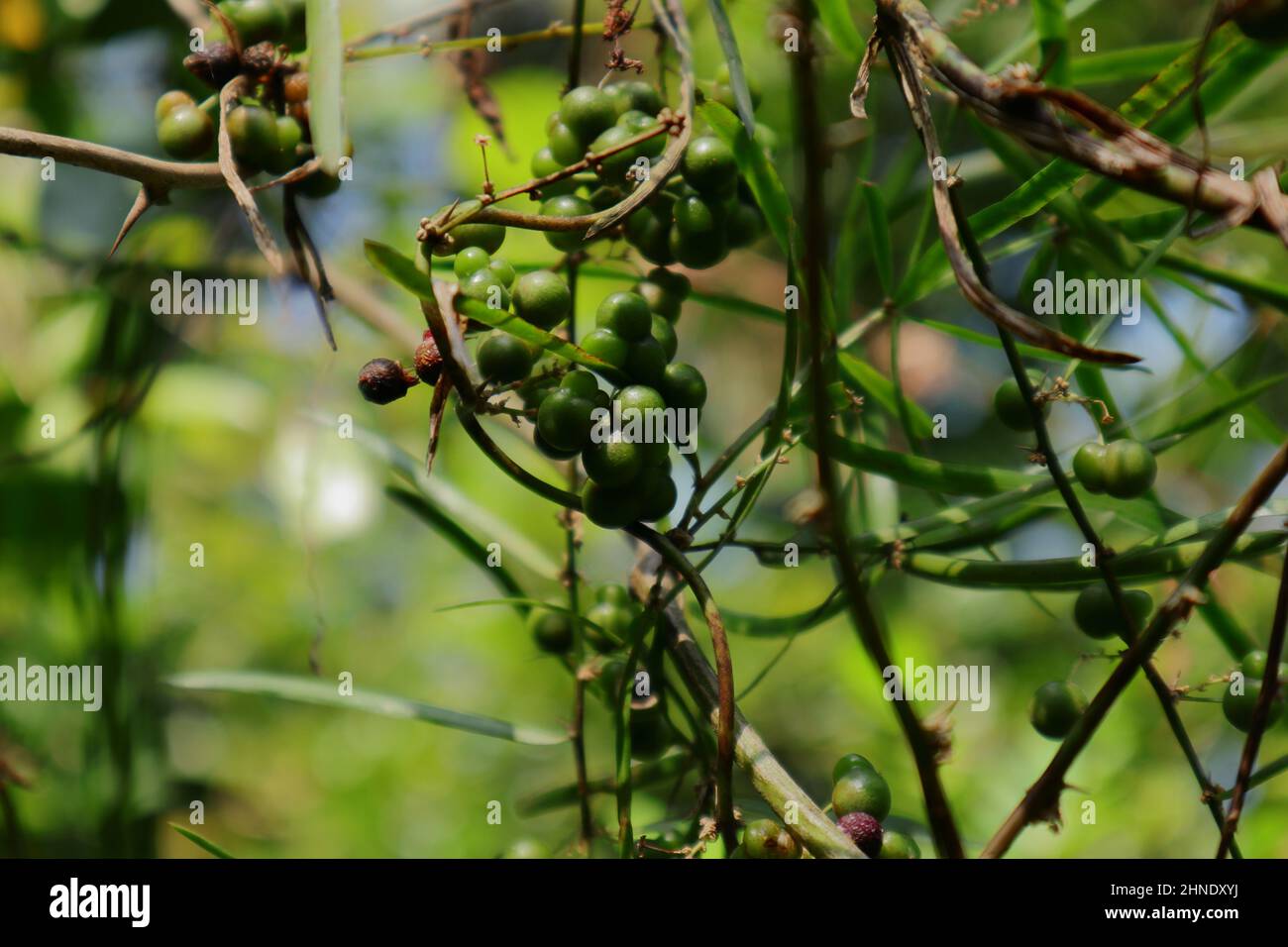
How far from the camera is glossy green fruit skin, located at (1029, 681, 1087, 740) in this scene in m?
0.63

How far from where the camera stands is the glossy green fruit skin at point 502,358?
54 cm

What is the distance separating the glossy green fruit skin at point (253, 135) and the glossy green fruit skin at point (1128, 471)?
50 centimetres

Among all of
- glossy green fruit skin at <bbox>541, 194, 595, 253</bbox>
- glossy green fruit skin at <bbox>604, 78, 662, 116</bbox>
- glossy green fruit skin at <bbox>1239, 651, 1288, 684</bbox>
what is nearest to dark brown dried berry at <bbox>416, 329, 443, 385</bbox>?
glossy green fruit skin at <bbox>541, 194, 595, 253</bbox>

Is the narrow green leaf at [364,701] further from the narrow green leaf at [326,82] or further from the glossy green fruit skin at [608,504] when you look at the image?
the narrow green leaf at [326,82]

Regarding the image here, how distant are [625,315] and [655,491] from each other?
92mm

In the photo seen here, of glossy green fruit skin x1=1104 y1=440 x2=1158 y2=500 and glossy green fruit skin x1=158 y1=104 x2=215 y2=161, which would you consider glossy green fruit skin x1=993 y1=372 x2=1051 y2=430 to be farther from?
glossy green fruit skin x1=158 y1=104 x2=215 y2=161

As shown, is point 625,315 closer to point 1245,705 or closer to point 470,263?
point 470,263

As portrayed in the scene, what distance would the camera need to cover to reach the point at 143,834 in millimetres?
934

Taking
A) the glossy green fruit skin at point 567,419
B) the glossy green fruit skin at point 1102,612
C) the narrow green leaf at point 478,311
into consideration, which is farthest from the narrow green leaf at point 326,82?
the glossy green fruit skin at point 1102,612

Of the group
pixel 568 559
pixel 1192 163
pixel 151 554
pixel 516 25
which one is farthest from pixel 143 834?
pixel 516 25

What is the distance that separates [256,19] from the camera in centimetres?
67

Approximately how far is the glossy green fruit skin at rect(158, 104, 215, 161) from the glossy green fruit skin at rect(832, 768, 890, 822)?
0.53 m
